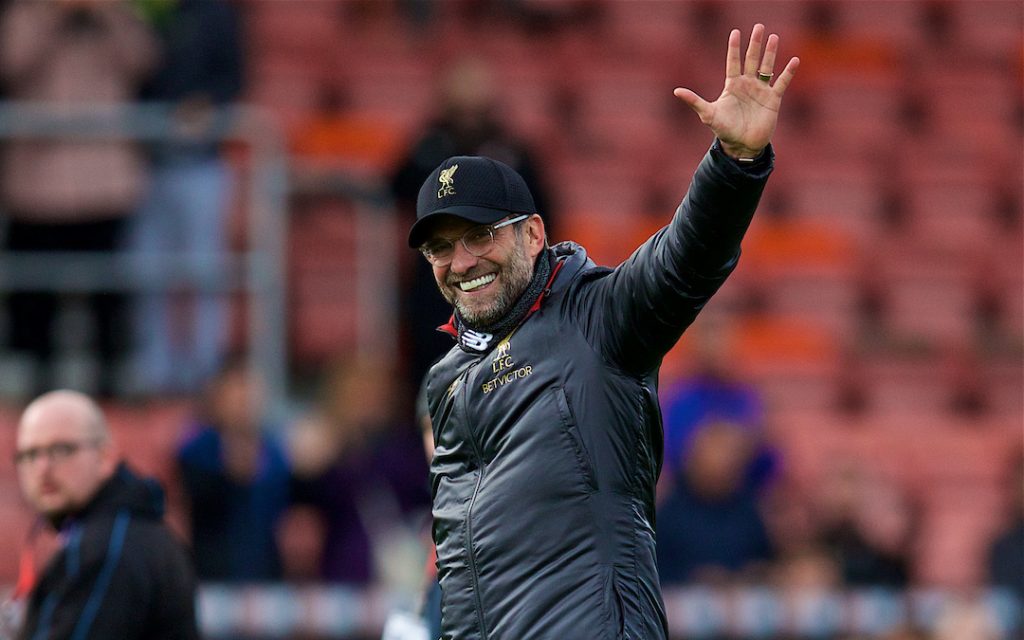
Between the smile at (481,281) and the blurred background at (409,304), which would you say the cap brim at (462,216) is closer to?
the smile at (481,281)

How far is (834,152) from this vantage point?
13117 millimetres

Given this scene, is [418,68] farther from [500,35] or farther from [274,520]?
[274,520]

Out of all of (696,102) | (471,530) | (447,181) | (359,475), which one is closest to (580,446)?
(471,530)

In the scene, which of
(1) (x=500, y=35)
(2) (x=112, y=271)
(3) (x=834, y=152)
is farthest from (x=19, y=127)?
(3) (x=834, y=152)

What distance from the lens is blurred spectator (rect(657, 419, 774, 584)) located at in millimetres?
8898

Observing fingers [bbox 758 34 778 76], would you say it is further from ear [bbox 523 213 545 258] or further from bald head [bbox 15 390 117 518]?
bald head [bbox 15 390 117 518]

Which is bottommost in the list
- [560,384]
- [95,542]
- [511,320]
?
[95,542]

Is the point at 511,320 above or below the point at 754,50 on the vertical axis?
below

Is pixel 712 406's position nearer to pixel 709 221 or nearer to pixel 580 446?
pixel 580 446

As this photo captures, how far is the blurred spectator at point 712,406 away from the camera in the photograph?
9.47m

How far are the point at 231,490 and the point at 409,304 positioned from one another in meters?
1.72

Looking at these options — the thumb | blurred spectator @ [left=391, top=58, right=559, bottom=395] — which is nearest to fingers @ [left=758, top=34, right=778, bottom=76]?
the thumb

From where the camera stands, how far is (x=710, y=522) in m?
8.94

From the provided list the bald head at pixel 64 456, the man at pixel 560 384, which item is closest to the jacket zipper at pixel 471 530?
the man at pixel 560 384
